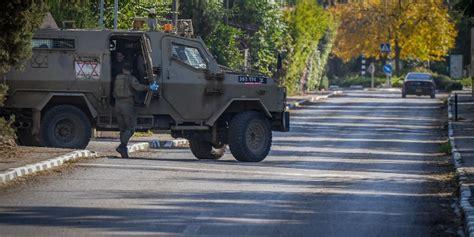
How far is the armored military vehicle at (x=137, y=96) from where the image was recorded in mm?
22516

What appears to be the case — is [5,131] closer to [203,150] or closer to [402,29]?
[203,150]

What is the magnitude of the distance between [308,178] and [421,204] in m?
3.66

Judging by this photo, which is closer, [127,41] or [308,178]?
[308,178]

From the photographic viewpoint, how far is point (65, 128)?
22.8 metres

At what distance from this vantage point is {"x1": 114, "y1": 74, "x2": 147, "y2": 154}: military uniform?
21.9 metres

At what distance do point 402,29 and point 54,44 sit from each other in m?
63.9

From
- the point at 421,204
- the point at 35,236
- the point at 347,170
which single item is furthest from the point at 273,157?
the point at 35,236

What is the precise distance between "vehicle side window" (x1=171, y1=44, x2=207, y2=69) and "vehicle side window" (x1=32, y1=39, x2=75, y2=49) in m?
2.05

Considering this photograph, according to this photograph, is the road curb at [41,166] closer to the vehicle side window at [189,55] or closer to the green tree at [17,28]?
the green tree at [17,28]

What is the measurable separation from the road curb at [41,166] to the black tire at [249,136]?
2.93 meters

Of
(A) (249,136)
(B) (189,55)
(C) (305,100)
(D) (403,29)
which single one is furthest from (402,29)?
(B) (189,55)

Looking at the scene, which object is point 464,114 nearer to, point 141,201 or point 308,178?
point 308,178

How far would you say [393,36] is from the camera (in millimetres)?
85062

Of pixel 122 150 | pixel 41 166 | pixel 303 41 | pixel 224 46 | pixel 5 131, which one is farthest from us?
pixel 303 41
